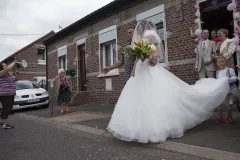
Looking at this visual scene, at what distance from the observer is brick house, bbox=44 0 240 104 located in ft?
30.5

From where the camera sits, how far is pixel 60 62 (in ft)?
63.5

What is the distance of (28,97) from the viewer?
13.6m

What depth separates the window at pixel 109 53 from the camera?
13805 mm

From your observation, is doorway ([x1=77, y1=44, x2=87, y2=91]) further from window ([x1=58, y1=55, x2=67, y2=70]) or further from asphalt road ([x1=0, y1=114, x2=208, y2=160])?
asphalt road ([x1=0, y1=114, x2=208, y2=160])

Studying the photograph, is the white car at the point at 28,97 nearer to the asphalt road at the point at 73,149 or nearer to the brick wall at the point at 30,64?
the asphalt road at the point at 73,149

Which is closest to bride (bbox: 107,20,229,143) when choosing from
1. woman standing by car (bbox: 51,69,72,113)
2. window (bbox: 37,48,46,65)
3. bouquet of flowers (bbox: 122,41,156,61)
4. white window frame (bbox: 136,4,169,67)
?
bouquet of flowers (bbox: 122,41,156,61)

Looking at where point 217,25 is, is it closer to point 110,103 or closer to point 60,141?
point 110,103

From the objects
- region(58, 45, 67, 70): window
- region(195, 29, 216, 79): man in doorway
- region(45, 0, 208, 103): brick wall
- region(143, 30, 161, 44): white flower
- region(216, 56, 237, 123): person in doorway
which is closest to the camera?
region(143, 30, 161, 44): white flower

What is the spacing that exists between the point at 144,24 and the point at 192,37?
3.45 meters

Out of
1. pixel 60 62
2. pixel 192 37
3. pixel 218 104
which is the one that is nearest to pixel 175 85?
pixel 218 104

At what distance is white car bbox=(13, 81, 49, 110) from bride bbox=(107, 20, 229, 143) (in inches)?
359

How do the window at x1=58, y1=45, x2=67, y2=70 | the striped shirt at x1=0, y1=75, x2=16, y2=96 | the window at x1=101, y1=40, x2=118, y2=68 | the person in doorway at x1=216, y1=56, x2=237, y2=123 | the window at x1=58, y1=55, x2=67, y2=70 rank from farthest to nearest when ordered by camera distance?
the window at x1=58, y1=55, x2=67, y2=70
the window at x1=58, y1=45, x2=67, y2=70
the window at x1=101, y1=40, x2=118, y2=68
the striped shirt at x1=0, y1=75, x2=16, y2=96
the person in doorway at x1=216, y1=56, x2=237, y2=123

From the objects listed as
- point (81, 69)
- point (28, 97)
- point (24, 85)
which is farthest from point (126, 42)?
point (24, 85)

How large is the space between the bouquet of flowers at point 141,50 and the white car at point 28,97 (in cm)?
936
